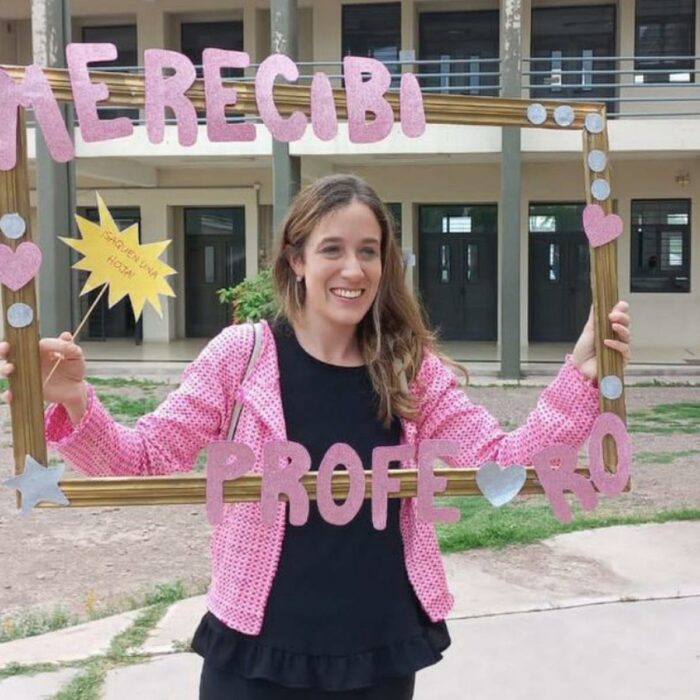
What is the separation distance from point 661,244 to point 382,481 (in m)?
16.5

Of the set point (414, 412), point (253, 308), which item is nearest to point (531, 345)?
point (253, 308)

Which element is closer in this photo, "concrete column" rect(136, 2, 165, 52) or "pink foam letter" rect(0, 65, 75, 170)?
"pink foam letter" rect(0, 65, 75, 170)

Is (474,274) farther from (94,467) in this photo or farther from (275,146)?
(94,467)

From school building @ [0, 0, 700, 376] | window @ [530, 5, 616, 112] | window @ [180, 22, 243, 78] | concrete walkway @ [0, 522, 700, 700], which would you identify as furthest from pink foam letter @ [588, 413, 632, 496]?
window @ [180, 22, 243, 78]

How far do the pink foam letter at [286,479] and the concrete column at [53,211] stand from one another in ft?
37.8

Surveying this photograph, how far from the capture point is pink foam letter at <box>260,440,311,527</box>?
184cm

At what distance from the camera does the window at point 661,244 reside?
17219 mm

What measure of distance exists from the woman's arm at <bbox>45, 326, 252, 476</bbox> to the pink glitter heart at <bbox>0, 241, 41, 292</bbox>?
0.26m

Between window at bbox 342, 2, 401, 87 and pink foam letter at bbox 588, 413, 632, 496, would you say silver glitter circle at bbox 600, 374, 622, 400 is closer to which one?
pink foam letter at bbox 588, 413, 632, 496

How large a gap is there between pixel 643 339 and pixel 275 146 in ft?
26.1

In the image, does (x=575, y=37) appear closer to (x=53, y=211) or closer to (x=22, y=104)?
(x=53, y=211)

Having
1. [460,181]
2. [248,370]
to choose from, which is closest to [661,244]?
[460,181]

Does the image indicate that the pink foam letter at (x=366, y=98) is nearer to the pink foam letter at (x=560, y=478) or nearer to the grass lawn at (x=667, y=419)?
the pink foam letter at (x=560, y=478)

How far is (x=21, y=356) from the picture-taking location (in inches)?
73.5
